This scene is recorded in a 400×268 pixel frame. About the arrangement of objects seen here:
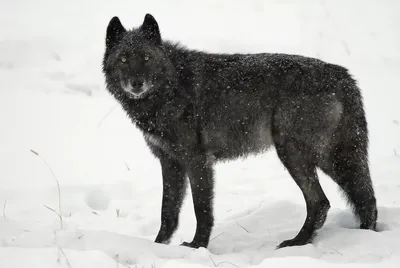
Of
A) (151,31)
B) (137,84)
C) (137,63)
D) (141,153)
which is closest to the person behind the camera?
(137,84)

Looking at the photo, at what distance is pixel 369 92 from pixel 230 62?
604cm

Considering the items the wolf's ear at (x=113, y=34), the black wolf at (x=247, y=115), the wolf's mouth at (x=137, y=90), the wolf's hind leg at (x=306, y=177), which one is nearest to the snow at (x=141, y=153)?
the wolf's hind leg at (x=306, y=177)

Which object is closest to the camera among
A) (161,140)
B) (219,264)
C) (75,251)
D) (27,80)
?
(75,251)

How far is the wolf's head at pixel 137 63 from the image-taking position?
405 centimetres

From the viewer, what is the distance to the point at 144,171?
20.9 ft

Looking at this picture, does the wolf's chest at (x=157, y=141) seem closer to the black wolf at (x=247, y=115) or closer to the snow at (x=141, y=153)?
the black wolf at (x=247, y=115)

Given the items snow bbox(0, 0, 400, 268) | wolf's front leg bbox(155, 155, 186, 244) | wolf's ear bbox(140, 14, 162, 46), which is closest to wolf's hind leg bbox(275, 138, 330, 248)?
snow bbox(0, 0, 400, 268)

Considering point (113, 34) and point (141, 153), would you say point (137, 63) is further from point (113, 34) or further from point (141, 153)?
point (141, 153)

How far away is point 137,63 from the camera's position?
409 centimetres

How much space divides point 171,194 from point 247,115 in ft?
3.52

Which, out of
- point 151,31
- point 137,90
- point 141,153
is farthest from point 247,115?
point 141,153

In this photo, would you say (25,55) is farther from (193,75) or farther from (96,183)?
(193,75)

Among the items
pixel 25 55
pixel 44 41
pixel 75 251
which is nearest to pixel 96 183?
pixel 75 251

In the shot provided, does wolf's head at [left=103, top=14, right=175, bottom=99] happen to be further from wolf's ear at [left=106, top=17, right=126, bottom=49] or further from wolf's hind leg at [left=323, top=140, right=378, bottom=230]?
wolf's hind leg at [left=323, top=140, right=378, bottom=230]
